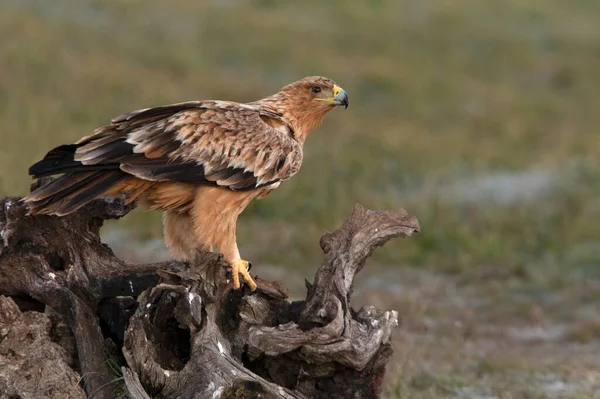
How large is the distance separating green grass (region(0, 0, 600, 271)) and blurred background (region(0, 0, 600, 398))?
0.05 metres

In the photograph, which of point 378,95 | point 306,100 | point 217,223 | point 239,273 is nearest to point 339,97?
point 306,100

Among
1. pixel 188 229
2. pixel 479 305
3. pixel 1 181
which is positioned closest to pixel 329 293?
pixel 188 229

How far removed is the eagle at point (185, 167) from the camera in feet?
19.0

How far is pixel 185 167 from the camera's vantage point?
6.22 m

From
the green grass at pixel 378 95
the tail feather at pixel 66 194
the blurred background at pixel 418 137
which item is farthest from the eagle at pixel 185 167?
the green grass at pixel 378 95

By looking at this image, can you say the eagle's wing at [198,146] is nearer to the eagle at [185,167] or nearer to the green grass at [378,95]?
the eagle at [185,167]

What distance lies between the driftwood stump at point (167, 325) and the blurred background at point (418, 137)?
232 cm

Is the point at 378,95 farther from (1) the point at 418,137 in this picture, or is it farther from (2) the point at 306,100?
(2) the point at 306,100

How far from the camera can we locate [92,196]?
577 cm

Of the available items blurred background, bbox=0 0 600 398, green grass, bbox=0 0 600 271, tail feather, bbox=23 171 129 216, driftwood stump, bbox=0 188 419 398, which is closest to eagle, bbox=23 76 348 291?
tail feather, bbox=23 171 129 216

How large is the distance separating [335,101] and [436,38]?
23401mm

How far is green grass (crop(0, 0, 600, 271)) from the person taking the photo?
49.2 ft

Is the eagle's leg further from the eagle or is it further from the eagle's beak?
the eagle's beak

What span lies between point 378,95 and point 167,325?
1988 cm
